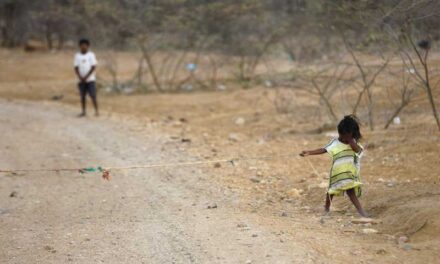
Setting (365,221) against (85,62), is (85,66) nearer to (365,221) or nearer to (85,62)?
(85,62)

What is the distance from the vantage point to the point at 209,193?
7.50 metres

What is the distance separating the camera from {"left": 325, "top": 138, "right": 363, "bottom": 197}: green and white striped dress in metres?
6.16

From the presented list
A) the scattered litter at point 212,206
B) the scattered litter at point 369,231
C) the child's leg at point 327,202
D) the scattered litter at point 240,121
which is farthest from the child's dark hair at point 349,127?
the scattered litter at point 240,121

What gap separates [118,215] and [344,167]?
2313mm

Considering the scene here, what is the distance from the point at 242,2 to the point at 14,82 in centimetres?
747

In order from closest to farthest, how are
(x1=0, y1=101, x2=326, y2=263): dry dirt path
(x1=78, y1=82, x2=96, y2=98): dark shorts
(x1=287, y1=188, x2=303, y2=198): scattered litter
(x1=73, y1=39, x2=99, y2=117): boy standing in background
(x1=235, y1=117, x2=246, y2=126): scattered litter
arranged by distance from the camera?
(x1=0, y1=101, x2=326, y2=263): dry dirt path < (x1=287, y1=188, x2=303, y2=198): scattered litter < (x1=235, y1=117, x2=246, y2=126): scattered litter < (x1=73, y1=39, x2=99, y2=117): boy standing in background < (x1=78, y1=82, x2=96, y2=98): dark shorts

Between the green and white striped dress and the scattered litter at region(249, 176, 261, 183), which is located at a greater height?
the green and white striped dress

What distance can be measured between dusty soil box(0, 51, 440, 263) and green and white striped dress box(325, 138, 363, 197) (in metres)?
0.30

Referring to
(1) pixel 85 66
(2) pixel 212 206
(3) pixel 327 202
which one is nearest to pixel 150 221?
(2) pixel 212 206

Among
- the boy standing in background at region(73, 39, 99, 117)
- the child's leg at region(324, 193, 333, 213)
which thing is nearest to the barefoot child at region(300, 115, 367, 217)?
the child's leg at region(324, 193, 333, 213)

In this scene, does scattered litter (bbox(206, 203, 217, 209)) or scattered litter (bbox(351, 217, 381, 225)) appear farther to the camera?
scattered litter (bbox(206, 203, 217, 209))

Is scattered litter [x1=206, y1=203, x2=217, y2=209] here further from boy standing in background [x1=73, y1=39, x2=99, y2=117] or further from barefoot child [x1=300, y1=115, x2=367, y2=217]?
boy standing in background [x1=73, y1=39, x2=99, y2=117]

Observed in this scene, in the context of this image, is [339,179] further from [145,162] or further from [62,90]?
[62,90]

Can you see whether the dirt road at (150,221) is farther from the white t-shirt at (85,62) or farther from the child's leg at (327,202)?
the white t-shirt at (85,62)
